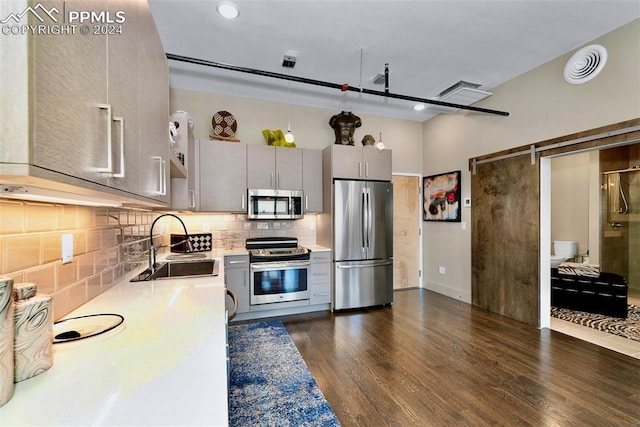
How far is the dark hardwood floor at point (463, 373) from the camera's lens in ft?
5.99

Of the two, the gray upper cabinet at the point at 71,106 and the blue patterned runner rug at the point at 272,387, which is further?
the blue patterned runner rug at the point at 272,387

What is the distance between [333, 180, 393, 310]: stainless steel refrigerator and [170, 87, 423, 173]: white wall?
105cm

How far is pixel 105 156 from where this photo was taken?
76 centimetres

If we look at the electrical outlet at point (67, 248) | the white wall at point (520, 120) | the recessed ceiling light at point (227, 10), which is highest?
the recessed ceiling light at point (227, 10)

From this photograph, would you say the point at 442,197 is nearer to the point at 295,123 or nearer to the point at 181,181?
the point at 295,123

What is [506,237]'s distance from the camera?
3523 mm

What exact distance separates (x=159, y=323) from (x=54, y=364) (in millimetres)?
352

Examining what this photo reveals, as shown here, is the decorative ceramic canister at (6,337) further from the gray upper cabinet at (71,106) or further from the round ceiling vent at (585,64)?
the round ceiling vent at (585,64)

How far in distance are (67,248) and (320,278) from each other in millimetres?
2864

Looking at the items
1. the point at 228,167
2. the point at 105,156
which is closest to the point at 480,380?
the point at 105,156

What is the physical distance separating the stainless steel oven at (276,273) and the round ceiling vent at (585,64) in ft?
11.2

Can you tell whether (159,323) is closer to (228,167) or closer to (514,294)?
(228,167)

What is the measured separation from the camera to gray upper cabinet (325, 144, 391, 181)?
12.5 ft

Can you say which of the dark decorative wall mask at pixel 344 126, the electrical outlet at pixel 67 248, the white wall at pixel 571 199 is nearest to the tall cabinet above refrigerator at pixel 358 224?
the dark decorative wall mask at pixel 344 126
